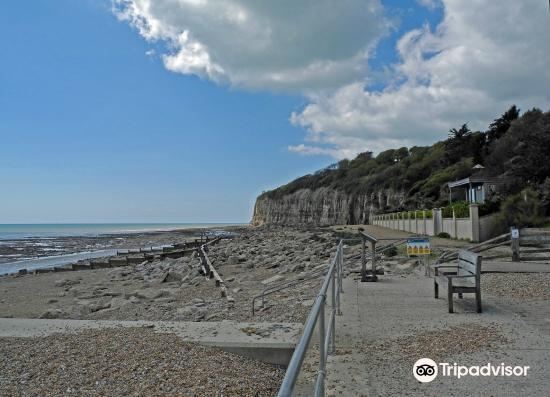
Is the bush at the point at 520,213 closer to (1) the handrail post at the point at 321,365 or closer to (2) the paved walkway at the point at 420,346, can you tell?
(2) the paved walkway at the point at 420,346

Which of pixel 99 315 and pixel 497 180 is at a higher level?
pixel 497 180

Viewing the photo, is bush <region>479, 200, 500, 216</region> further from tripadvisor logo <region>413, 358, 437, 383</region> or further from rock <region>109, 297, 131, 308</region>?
tripadvisor logo <region>413, 358, 437, 383</region>

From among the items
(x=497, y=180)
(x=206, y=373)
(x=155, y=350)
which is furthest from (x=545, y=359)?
(x=497, y=180)

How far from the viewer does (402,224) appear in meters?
39.3

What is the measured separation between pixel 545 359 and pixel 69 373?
5288 millimetres

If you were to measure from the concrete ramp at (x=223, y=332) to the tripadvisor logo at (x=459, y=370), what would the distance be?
1775 millimetres

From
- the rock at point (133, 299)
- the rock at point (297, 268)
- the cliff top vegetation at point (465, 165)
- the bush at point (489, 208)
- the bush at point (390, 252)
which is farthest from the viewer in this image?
the cliff top vegetation at point (465, 165)

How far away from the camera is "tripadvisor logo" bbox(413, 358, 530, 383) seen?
4492 mm

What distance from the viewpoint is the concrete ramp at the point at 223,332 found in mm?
5926

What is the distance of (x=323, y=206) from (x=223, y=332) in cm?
8695

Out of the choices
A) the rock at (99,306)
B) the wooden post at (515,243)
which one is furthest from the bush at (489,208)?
the rock at (99,306)

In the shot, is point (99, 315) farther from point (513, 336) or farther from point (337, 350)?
point (513, 336)

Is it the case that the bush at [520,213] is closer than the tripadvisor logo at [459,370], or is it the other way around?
the tripadvisor logo at [459,370]

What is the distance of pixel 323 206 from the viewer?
92.9 metres
